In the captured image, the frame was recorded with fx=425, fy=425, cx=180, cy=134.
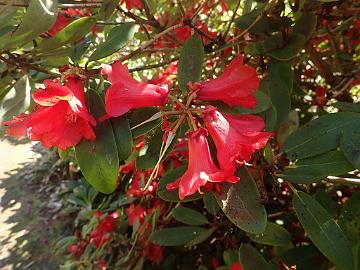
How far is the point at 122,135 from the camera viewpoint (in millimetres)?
744

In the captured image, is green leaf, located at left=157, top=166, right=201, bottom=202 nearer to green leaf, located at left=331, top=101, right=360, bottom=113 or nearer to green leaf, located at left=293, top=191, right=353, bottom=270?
green leaf, located at left=293, top=191, right=353, bottom=270

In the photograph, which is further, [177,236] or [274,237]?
[177,236]

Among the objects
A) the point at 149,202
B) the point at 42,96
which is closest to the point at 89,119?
the point at 42,96

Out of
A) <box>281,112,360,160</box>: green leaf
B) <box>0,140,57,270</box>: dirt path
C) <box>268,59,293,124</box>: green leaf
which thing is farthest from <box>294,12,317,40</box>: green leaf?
<box>0,140,57,270</box>: dirt path

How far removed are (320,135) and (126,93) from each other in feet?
1.40

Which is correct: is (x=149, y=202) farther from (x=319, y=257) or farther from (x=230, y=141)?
(x=230, y=141)

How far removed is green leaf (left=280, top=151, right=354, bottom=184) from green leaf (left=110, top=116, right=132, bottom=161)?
326 millimetres

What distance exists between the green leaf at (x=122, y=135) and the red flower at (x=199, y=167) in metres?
0.11

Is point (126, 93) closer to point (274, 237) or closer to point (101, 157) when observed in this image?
point (101, 157)

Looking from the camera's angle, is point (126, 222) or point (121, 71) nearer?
point (121, 71)

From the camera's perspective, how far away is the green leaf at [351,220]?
1.05 m

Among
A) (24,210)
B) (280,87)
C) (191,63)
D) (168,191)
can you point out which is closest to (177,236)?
(168,191)

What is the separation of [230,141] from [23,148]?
4.03 meters

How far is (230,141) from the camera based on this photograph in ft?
Result: 2.25
